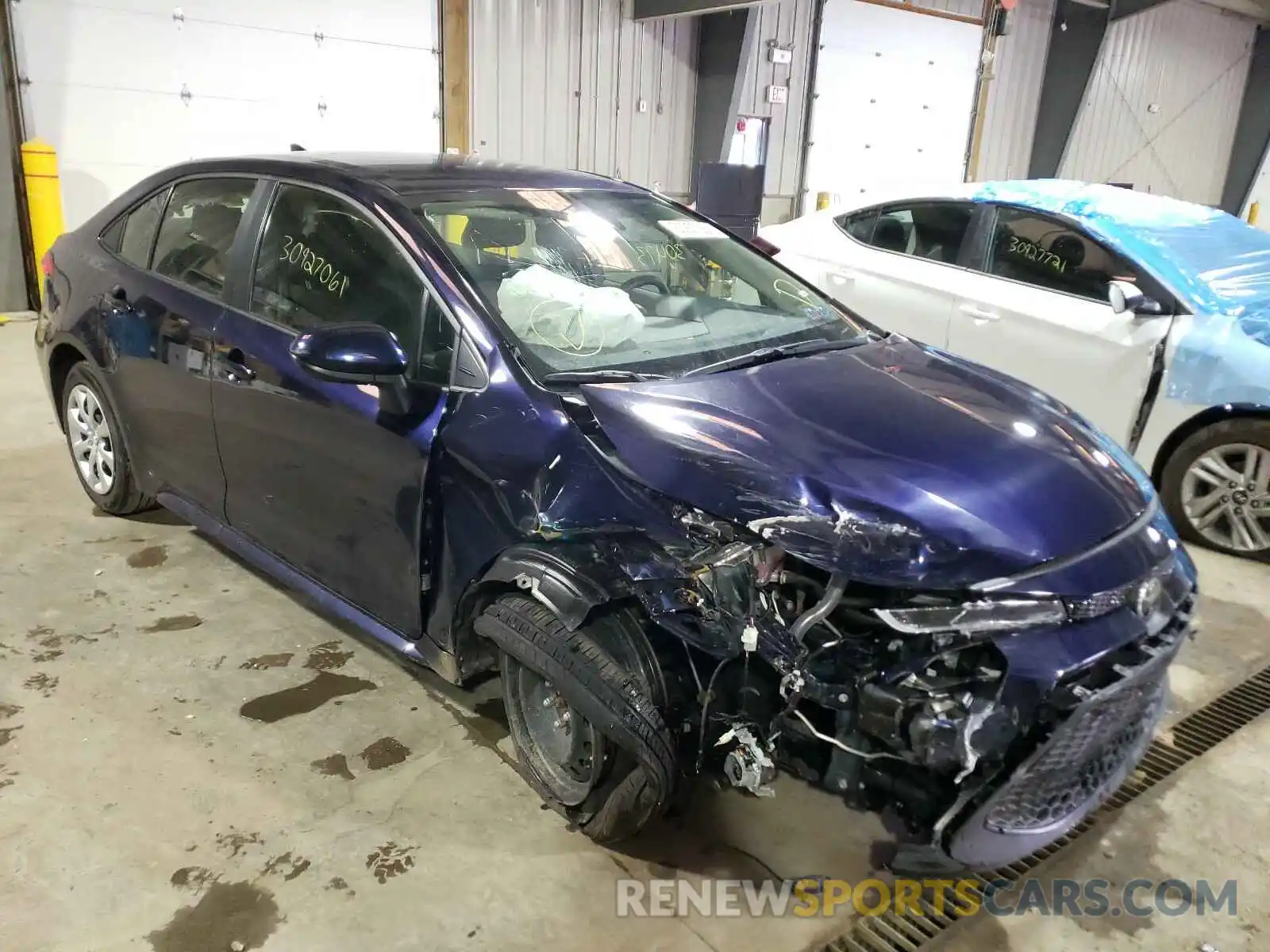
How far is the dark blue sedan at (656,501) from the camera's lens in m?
1.75

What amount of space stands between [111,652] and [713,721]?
6.81ft

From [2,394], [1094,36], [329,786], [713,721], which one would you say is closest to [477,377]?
[713,721]

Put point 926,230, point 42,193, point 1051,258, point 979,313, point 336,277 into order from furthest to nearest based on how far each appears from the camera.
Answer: point 42,193, point 926,230, point 979,313, point 1051,258, point 336,277

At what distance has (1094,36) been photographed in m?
12.7

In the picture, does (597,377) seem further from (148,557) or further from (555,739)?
(148,557)

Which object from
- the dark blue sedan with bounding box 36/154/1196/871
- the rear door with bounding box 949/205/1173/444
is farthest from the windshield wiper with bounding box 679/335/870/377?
the rear door with bounding box 949/205/1173/444

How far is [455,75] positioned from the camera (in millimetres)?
8961

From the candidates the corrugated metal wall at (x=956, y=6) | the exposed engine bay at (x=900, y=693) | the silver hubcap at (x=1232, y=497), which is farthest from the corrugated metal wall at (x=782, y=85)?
the exposed engine bay at (x=900, y=693)

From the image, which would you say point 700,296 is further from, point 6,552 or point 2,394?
point 2,394

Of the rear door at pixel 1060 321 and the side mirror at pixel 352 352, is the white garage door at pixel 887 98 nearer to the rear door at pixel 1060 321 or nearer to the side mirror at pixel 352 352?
the rear door at pixel 1060 321

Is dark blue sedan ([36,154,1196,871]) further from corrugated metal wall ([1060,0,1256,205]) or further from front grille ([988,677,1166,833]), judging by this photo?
corrugated metal wall ([1060,0,1256,205])

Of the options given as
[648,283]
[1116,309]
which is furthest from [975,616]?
[1116,309]

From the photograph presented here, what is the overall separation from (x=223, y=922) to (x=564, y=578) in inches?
40.3

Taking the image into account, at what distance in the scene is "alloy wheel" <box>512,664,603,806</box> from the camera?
220cm
